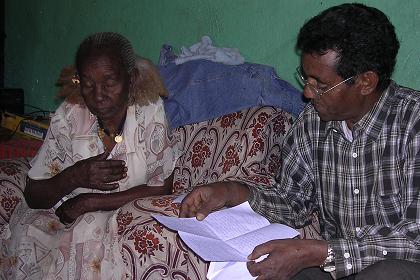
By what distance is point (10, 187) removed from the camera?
99.7 inches

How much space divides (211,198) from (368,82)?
0.57 metres

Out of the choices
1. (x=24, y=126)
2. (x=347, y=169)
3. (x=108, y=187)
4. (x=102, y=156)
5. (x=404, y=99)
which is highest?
(x=404, y=99)

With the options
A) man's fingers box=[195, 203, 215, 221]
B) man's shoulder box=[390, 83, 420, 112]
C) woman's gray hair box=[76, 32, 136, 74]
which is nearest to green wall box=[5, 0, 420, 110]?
man's shoulder box=[390, 83, 420, 112]

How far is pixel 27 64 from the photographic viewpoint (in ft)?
15.9

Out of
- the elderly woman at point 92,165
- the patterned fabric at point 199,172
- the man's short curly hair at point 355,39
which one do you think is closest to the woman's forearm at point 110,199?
the elderly woman at point 92,165

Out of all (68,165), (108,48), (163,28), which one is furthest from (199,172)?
(163,28)

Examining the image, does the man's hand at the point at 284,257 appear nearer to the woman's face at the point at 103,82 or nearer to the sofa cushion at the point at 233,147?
the sofa cushion at the point at 233,147

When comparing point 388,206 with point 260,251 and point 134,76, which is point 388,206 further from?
point 134,76

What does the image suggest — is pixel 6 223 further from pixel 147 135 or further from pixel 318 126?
pixel 318 126

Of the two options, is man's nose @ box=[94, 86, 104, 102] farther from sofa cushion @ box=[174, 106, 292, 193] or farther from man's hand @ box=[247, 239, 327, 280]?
man's hand @ box=[247, 239, 327, 280]

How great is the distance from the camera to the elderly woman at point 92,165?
2.26 metres

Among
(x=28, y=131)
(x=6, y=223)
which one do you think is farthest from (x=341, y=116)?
(x=28, y=131)

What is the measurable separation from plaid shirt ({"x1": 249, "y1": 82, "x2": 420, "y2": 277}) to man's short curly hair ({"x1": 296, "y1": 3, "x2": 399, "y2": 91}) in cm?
15

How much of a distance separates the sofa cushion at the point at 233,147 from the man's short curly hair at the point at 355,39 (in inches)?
27.0
